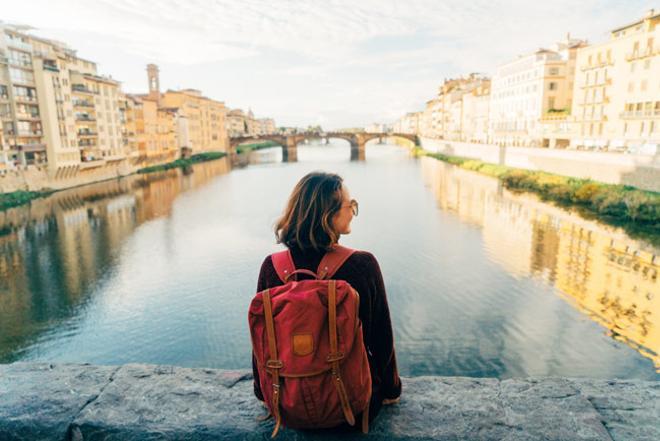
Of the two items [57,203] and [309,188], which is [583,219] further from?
[57,203]

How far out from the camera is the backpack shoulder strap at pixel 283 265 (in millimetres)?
1841

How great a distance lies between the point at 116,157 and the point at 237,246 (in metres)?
31.7

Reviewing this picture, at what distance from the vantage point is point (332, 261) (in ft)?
6.07

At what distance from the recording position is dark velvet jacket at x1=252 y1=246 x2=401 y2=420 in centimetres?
187

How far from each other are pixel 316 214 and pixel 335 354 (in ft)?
1.78

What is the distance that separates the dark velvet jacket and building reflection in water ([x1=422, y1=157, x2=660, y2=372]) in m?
9.94

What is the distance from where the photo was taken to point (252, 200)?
31.2 meters

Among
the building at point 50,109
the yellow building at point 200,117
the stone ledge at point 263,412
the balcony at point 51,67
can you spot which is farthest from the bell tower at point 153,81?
the stone ledge at point 263,412

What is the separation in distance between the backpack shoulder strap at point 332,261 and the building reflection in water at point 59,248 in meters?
11.1

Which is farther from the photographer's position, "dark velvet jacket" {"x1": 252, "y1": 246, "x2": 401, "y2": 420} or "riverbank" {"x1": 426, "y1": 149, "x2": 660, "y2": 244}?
"riverbank" {"x1": 426, "y1": 149, "x2": 660, "y2": 244}

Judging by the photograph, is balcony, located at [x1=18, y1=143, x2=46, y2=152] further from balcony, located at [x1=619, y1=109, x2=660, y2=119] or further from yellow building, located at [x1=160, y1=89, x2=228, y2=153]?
balcony, located at [x1=619, y1=109, x2=660, y2=119]

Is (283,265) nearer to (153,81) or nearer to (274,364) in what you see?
(274,364)

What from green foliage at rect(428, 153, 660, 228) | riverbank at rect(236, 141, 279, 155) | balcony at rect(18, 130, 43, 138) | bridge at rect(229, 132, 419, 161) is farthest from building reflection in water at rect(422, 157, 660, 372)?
riverbank at rect(236, 141, 279, 155)

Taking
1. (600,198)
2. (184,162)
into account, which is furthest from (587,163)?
(184,162)
